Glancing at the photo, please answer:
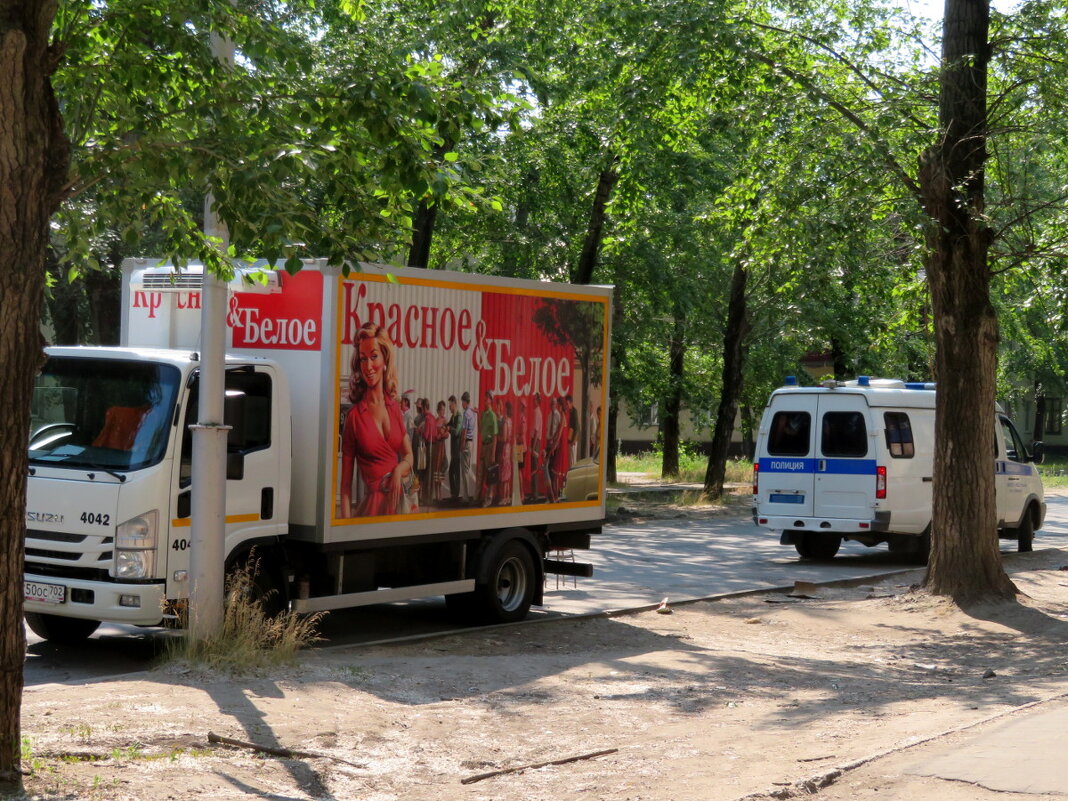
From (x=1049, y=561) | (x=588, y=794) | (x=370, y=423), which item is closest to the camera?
(x=588, y=794)

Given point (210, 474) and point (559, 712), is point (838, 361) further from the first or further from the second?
point (210, 474)

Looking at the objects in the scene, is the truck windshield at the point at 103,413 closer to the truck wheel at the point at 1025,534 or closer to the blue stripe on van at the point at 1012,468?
the blue stripe on van at the point at 1012,468

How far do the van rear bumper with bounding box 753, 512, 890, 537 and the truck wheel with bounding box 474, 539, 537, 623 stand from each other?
23.2 ft

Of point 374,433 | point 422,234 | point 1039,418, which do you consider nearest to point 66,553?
point 374,433

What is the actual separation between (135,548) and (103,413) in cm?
115

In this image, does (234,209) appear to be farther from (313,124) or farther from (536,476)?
(536,476)

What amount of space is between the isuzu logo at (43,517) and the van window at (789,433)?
1157 centimetres

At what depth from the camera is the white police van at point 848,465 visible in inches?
704

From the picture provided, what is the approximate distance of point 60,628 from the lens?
1026 cm

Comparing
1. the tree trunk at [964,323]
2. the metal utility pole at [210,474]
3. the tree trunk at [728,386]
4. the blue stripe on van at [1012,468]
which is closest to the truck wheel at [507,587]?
the metal utility pole at [210,474]

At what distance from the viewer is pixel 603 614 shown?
504 inches

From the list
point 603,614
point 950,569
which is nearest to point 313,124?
point 603,614

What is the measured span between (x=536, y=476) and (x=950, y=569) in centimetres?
461

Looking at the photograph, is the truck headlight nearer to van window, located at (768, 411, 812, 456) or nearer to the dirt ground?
the dirt ground
